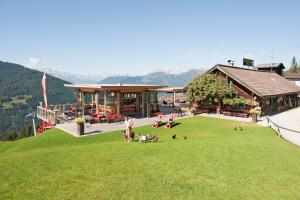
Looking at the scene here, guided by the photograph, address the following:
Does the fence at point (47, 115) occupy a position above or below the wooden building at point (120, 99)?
below

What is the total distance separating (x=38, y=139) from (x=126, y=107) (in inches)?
490

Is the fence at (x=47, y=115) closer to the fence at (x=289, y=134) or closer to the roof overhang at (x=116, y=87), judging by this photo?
the roof overhang at (x=116, y=87)

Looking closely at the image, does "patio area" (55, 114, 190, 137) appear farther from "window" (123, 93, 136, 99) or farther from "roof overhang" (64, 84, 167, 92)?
"window" (123, 93, 136, 99)

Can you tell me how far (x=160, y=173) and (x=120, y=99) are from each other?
21444 mm

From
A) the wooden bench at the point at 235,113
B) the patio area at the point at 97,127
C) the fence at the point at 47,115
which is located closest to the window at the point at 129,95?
the patio area at the point at 97,127

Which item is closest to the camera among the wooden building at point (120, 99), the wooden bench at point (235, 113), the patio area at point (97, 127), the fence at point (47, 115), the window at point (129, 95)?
the patio area at point (97, 127)

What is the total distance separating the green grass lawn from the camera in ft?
29.7

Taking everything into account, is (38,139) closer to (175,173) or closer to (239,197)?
(175,173)

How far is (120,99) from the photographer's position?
31703mm

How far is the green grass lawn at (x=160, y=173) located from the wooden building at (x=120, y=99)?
46.8ft

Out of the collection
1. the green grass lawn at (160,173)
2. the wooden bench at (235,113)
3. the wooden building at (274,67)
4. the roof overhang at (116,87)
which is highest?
the wooden building at (274,67)

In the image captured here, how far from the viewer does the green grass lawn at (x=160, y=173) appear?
905cm

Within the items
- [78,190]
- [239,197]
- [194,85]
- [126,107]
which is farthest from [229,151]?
[194,85]

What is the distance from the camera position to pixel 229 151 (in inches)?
578
